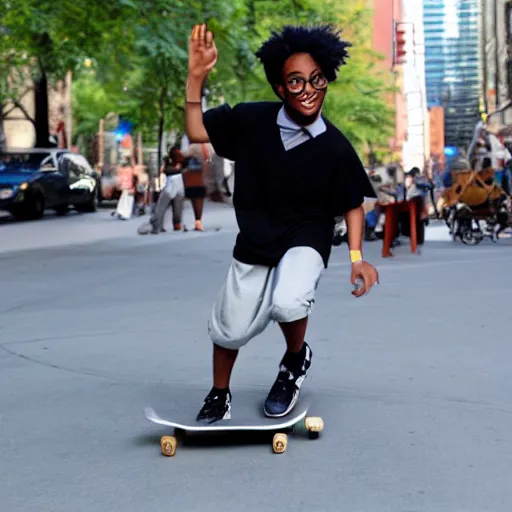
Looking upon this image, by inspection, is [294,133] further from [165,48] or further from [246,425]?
[165,48]

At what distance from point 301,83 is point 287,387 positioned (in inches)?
49.9

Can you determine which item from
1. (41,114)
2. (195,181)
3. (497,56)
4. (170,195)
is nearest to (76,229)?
(195,181)

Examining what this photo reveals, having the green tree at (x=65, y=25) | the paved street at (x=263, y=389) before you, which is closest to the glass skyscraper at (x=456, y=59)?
the green tree at (x=65, y=25)

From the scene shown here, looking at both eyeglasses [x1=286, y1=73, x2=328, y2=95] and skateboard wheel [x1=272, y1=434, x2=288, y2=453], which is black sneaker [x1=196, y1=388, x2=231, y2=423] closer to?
skateboard wheel [x1=272, y1=434, x2=288, y2=453]

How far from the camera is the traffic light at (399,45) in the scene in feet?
151

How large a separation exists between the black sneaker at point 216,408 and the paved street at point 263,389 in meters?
0.14

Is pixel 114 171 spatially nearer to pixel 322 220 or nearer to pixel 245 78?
pixel 245 78

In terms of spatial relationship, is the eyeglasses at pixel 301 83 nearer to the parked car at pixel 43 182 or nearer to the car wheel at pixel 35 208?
the parked car at pixel 43 182

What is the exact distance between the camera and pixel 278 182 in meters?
5.77

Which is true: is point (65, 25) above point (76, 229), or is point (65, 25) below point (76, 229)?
above

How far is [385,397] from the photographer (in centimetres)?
701

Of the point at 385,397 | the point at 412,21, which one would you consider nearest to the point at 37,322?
the point at 385,397

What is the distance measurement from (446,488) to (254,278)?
128 centimetres

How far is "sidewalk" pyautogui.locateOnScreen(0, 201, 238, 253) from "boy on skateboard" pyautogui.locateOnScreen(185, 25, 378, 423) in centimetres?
1474
